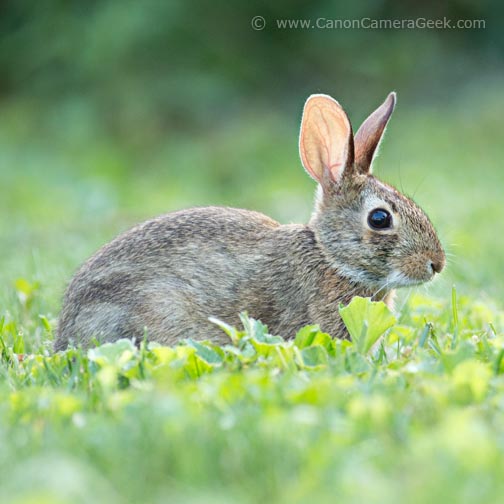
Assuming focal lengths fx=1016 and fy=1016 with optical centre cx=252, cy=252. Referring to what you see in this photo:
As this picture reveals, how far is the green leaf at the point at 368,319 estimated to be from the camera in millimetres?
4176

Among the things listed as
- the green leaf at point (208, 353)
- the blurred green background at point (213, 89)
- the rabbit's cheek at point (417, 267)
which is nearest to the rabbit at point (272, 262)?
the rabbit's cheek at point (417, 267)

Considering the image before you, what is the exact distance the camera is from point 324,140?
17.7 ft

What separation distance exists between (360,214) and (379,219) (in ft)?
0.38

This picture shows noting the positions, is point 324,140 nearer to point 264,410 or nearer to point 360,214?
point 360,214

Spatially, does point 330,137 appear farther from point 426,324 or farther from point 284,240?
point 426,324

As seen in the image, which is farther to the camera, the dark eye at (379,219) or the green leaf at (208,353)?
the dark eye at (379,219)

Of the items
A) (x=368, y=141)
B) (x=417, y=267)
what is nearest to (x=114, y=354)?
(x=417, y=267)

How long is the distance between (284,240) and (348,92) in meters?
10.4

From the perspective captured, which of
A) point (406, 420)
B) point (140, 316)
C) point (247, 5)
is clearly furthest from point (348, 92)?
point (406, 420)

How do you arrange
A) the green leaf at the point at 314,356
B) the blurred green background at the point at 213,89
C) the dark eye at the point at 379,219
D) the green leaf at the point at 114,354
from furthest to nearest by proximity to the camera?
the blurred green background at the point at 213,89 < the dark eye at the point at 379,219 < the green leaf at the point at 314,356 < the green leaf at the point at 114,354

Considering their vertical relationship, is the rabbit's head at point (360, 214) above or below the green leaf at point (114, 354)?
above

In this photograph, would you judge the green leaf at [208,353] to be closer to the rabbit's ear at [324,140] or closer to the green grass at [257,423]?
the green grass at [257,423]

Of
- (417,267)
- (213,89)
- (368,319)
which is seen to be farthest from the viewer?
(213,89)

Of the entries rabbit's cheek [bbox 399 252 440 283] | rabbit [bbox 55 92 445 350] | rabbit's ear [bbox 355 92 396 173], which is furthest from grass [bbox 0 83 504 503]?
rabbit's ear [bbox 355 92 396 173]
